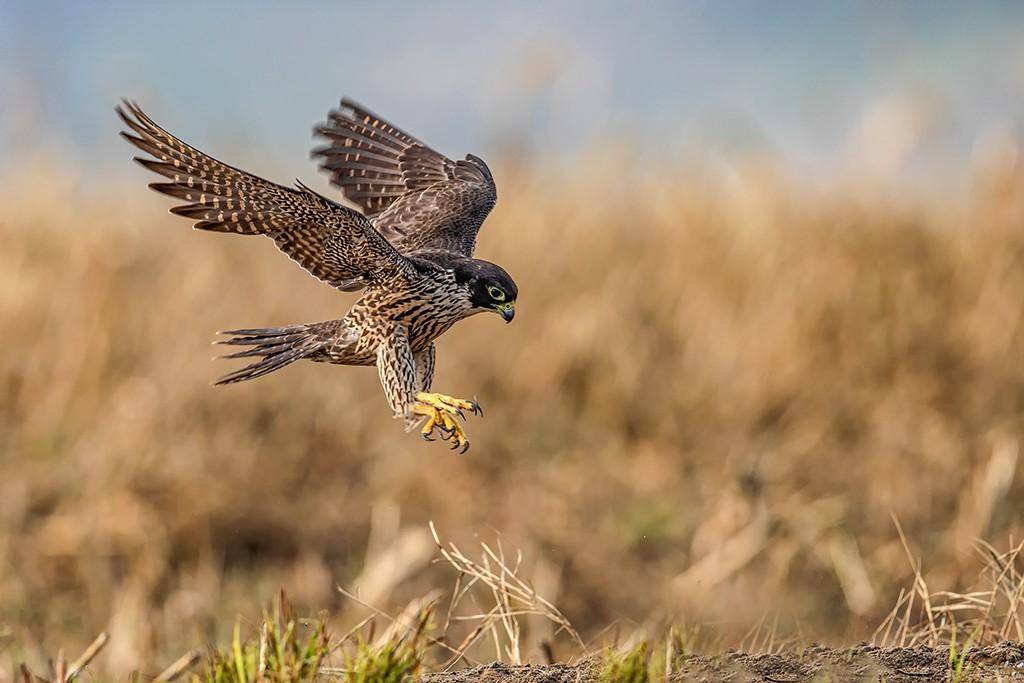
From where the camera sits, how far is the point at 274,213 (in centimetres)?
188

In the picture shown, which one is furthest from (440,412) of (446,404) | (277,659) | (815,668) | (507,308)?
(815,668)

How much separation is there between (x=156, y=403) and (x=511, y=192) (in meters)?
2.81

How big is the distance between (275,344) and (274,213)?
0.25m

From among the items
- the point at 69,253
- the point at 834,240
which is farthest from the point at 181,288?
the point at 834,240

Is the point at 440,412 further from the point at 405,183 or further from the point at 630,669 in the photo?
the point at 630,669

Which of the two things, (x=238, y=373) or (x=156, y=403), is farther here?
(x=156, y=403)

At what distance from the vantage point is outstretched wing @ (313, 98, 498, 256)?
239cm

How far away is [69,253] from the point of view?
972cm

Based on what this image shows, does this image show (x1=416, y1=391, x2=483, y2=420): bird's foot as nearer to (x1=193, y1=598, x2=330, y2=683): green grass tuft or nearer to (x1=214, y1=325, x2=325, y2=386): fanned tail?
(x1=214, y1=325, x2=325, y2=386): fanned tail

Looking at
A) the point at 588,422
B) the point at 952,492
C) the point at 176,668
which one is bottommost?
the point at 952,492

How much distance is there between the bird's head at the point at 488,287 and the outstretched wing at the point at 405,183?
0.80ft

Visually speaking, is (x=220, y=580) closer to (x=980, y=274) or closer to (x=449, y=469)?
(x=449, y=469)

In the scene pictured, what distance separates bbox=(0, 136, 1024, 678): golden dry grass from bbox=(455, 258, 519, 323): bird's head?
5017 millimetres

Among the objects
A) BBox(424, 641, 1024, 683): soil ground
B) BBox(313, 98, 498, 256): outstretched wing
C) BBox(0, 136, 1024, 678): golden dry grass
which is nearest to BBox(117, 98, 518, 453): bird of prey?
BBox(313, 98, 498, 256): outstretched wing
